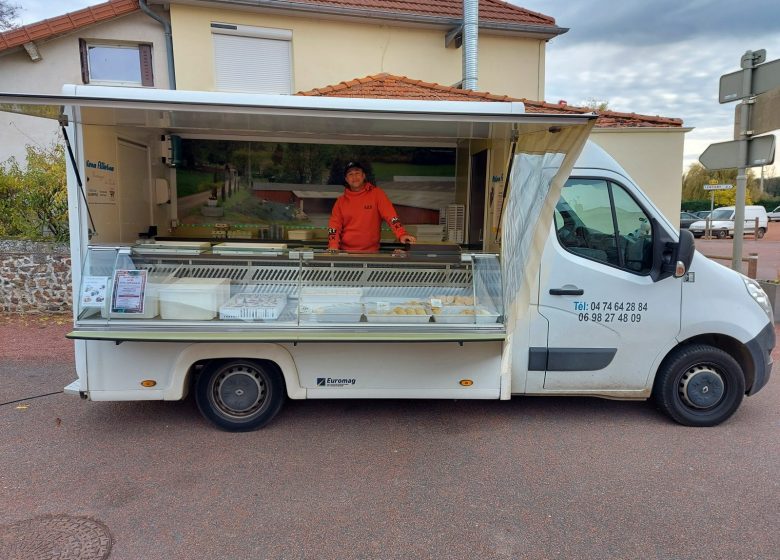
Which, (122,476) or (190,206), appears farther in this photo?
(190,206)

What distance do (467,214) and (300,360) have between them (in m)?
3.55

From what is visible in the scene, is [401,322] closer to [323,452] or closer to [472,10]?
[323,452]

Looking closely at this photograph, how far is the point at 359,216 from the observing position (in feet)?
17.6

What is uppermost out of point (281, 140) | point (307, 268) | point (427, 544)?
point (281, 140)

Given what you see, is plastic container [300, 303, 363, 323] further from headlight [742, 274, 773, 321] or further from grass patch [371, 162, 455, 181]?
grass patch [371, 162, 455, 181]

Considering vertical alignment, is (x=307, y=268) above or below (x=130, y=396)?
above

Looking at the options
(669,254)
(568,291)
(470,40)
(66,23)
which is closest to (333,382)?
(568,291)

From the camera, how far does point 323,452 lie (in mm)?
3766

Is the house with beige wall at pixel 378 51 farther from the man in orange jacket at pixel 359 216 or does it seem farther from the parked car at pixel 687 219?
the parked car at pixel 687 219

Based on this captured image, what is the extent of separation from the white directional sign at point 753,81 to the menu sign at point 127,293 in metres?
7.51

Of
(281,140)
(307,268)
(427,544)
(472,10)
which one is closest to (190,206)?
(281,140)

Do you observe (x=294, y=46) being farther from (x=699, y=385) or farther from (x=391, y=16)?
(x=699, y=385)

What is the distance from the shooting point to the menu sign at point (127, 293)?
368cm

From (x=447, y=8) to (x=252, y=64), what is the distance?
4109 mm
